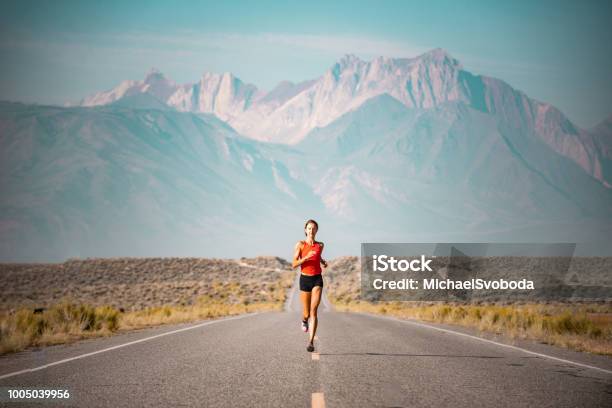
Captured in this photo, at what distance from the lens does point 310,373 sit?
34.0ft

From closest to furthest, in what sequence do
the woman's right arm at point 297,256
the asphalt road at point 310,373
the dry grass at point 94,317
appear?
the asphalt road at point 310,373 → the woman's right arm at point 297,256 → the dry grass at point 94,317

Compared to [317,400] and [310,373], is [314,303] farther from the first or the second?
[317,400]

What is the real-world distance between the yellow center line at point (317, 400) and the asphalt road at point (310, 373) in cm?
4

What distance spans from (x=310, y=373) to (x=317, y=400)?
2.01 meters

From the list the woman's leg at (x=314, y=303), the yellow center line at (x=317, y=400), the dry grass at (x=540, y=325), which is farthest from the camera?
the dry grass at (x=540, y=325)

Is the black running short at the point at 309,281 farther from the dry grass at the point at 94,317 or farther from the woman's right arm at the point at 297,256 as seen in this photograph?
the dry grass at the point at 94,317

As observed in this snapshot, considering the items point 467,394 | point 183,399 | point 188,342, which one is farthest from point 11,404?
point 188,342

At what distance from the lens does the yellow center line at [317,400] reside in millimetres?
8086

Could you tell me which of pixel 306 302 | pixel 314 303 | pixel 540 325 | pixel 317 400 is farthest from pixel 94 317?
pixel 317 400

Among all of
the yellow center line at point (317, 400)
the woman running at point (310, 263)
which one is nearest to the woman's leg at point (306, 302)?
the woman running at point (310, 263)

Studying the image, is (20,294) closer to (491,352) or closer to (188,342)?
(188,342)

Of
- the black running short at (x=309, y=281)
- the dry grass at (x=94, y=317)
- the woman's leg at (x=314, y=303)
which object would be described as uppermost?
the black running short at (x=309, y=281)

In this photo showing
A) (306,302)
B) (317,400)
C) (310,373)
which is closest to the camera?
(317,400)

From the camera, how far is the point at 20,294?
6162 cm
